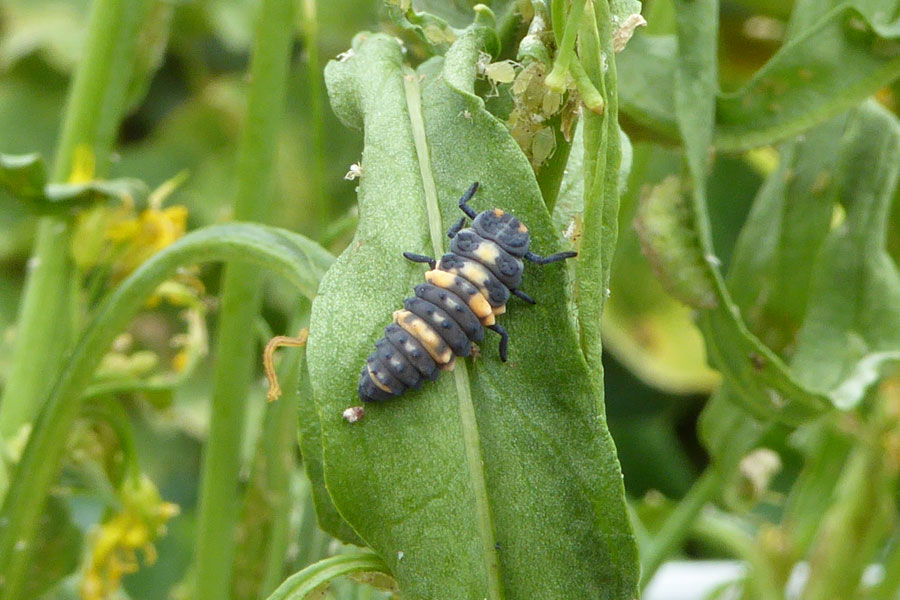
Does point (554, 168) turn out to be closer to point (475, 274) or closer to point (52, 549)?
point (475, 274)

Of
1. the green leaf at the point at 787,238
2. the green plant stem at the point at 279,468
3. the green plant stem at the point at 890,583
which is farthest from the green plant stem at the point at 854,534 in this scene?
the green plant stem at the point at 279,468

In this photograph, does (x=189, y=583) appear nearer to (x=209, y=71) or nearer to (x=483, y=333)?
(x=483, y=333)

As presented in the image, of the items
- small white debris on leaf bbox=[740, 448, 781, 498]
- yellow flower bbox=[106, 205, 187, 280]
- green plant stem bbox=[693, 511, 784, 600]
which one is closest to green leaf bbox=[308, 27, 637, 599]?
yellow flower bbox=[106, 205, 187, 280]

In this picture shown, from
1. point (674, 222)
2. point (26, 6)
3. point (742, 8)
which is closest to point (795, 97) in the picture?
point (674, 222)

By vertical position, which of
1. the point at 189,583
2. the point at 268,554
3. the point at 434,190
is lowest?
the point at 189,583

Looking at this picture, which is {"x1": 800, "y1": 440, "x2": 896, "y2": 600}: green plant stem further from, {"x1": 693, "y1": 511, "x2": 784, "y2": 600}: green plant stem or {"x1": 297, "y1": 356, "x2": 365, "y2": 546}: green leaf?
{"x1": 297, "y1": 356, "x2": 365, "y2": 546}: green leaf

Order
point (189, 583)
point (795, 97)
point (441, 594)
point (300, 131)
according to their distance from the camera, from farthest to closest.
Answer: point (300, 131) < point (189, 583) < point (795, 97) < point (441, 594)

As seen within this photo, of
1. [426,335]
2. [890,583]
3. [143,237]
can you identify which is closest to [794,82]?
[426,335]
